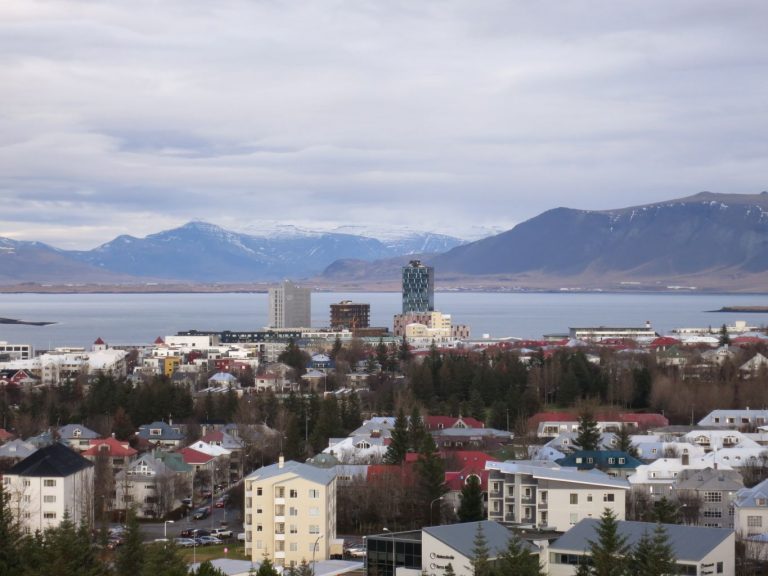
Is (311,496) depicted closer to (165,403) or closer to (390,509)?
(390,509)

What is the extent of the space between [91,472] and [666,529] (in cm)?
1392

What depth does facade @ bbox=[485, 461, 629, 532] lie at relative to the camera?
86.3ft

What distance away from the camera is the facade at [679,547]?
71.6 feet

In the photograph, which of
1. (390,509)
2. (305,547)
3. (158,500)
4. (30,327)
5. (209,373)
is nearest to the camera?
(305,547)

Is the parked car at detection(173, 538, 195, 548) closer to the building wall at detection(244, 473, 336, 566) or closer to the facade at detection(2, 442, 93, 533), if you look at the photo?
the building wall at detection(244, 473, 336, 566)

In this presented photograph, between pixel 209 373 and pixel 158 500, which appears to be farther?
pixel 209 373

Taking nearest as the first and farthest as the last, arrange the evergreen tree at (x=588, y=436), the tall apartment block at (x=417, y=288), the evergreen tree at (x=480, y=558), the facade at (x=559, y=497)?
1. the evergreen tree at (x=480, y=558)
2. the facade at (x=559, y=497)
3. the evergreen tree at (x=588, y=436)
4. the tall apartment block at (x=417, y=288)

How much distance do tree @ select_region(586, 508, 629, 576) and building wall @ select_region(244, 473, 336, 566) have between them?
6.58 m

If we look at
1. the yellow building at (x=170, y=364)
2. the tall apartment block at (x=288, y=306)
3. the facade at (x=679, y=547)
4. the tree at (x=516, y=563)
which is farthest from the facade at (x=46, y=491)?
the tall apartment block at (x=288, y=306)

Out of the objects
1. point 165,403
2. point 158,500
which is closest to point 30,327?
point 165,403

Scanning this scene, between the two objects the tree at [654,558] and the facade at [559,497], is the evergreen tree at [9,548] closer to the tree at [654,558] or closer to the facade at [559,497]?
the tree at [654,558]

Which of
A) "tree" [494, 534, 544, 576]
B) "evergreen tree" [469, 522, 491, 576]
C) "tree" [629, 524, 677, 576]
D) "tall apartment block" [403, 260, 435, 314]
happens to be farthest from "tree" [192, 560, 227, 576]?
"tall apartment block" [403, 260, 435, 314]

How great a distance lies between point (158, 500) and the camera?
32719mm

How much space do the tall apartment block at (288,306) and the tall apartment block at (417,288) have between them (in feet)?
27.6
